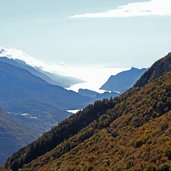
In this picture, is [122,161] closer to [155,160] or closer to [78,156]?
[155,160]

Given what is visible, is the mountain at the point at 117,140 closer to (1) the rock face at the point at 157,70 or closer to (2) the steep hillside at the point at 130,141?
(2) the steep hillside at the point at 130,141

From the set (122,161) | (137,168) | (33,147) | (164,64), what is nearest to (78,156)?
(122,161)

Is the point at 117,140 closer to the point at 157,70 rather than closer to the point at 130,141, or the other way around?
the point at 130,141

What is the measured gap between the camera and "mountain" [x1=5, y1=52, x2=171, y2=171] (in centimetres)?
6422

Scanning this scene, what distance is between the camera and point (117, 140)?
87062mm

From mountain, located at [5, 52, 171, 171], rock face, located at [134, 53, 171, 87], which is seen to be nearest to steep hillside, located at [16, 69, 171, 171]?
mountain, located at [5, 52, 171, 171]

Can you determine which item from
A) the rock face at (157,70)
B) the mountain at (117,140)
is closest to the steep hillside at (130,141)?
the mountain at (117,140)

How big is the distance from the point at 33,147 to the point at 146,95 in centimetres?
4123

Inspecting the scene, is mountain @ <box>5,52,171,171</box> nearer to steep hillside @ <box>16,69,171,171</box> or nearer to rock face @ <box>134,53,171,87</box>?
steep hillside @ <box>16,69,171,171</box>

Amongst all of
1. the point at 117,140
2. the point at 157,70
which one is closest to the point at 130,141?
the point at 117,140

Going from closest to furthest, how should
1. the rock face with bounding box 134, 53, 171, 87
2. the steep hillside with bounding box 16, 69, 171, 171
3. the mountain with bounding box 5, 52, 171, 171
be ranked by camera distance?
1. the steep hillside with bounding box 16, 69, 171, 171
2. the mountain with bounding box 5, 52, 171, 171
3. the rock face with bounding box 134, 53, 171, 87

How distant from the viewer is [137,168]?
5897 cm

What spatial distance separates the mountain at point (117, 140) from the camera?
64.2 meters

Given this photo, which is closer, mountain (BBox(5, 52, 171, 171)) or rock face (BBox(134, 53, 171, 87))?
mountain (BBox(5, 52, 171, 171))
